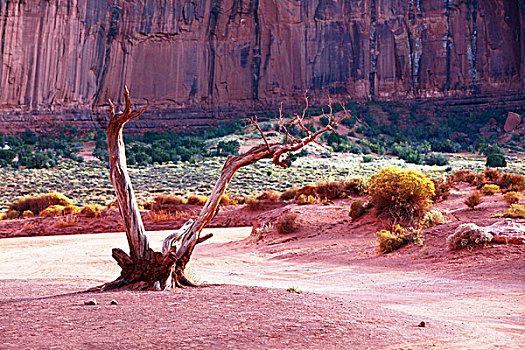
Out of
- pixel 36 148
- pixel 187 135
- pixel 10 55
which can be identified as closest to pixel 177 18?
pixel 187 135

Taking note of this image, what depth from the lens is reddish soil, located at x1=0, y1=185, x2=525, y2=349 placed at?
16.0 feet

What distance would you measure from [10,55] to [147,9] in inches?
614

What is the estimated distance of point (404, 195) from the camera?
15.4 meters

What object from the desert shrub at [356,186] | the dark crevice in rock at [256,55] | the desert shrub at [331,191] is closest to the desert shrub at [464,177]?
the desert shrub at [356,186]

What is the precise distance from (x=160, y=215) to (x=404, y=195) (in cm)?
1130

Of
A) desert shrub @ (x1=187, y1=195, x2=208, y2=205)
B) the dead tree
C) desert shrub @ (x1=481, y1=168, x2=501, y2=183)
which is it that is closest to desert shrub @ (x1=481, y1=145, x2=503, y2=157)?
desert shrub @ (x1=481, y1=168, x2=501, y2=183)

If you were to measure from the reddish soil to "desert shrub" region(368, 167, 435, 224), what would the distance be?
1.00 meters

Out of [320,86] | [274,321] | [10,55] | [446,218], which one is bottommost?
[446,218]

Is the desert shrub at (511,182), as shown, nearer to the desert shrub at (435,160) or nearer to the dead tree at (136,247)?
the dead tree at (136,247)

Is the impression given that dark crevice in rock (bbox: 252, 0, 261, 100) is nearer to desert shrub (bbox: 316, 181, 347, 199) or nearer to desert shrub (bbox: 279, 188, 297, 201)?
desert shrub (bbox: 279, 188, 297, 201)

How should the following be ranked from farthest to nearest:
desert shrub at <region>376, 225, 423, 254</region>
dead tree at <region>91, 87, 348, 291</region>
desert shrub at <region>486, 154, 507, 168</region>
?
1. desert shrub at <region>486, 154, 507, 168</region>
2. desert shrub at <region>376, 225, 423, 254</region>
3. dead tree at <region>91, 87, 348, 291</region>

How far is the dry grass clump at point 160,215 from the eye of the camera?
23.0 m

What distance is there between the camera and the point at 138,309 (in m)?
5.99

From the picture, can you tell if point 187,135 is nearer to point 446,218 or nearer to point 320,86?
point 320,86
